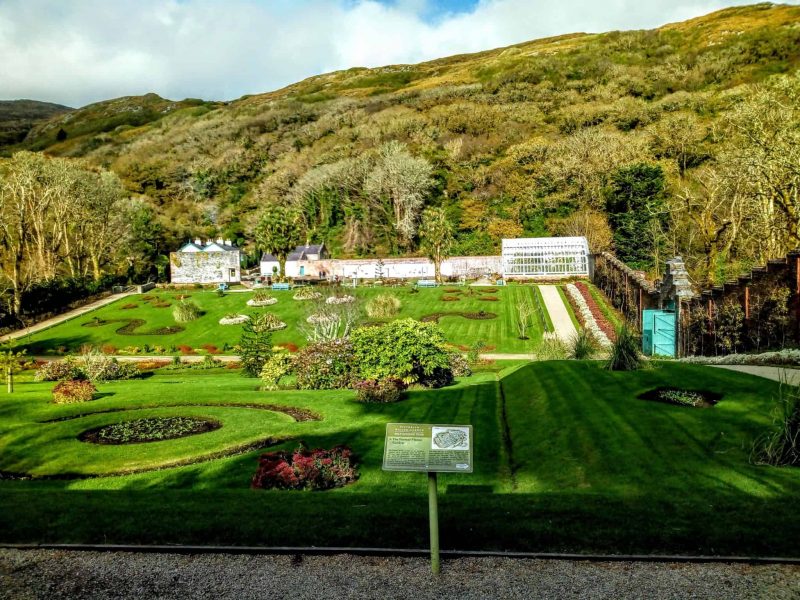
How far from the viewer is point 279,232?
242 ft

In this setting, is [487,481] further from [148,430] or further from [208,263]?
[208,263]

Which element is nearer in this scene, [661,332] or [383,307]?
[661,332]

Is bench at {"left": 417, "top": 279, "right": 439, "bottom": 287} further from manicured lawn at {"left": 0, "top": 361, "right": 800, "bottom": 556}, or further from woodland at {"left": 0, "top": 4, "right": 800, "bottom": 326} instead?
manicured lawn at {"left": 0, "top": 361, "right": 800, "bottom": 556}

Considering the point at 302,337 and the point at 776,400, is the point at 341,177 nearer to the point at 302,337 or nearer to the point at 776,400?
the point at 302,337

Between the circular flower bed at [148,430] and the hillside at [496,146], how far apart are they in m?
42.1

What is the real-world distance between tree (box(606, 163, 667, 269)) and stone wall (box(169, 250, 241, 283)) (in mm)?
49200

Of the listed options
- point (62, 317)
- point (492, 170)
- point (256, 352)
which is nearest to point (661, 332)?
point (256, 352)

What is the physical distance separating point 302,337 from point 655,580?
4139 centimetres

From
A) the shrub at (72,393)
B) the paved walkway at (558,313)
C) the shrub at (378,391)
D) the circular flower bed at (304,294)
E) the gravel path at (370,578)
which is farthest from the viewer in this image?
the circular flower bed at (304,294)

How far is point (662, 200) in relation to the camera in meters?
75.6

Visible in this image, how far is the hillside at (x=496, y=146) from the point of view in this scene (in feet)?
281

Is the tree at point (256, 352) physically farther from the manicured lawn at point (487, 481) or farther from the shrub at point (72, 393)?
the manicured lawn at point (487, 481)

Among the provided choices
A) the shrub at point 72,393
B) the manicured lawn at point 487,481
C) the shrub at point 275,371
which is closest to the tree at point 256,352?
the shrub at point 275,371

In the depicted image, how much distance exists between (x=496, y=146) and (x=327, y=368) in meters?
90.8
